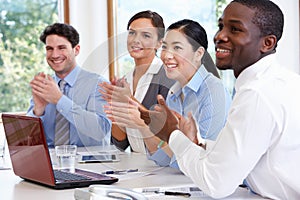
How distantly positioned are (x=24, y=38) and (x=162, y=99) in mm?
3211

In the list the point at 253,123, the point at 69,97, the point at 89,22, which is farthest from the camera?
the point at 89,22

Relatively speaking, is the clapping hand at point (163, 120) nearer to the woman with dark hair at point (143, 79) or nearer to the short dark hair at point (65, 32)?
the woman with dark hair at point (143, 79)

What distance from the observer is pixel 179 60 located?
2.23m

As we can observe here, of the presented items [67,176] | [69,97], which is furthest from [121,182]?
[69,97]

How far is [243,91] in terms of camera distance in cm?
172

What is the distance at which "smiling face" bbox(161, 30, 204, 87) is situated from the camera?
2.23 metres

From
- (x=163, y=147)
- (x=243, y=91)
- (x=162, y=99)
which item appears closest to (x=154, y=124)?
(x=162, y=99)

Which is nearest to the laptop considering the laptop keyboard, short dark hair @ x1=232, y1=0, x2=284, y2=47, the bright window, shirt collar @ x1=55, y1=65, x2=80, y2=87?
the laptop keyboard

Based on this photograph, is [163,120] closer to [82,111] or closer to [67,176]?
[67,176]

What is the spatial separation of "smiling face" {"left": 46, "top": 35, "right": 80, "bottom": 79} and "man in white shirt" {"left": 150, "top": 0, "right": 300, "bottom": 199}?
170 cm

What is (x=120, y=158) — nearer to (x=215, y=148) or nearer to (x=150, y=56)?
(x=150, y=56)

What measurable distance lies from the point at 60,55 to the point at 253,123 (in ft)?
6.64

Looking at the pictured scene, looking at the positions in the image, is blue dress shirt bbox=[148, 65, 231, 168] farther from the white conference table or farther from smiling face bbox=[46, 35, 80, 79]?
smiling face bbox=[46, 35, 80, 79]

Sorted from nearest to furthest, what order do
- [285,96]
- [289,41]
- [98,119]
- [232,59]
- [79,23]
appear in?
[285,96]
[232,59]
[98,119]
[289,41]
[79,23]
